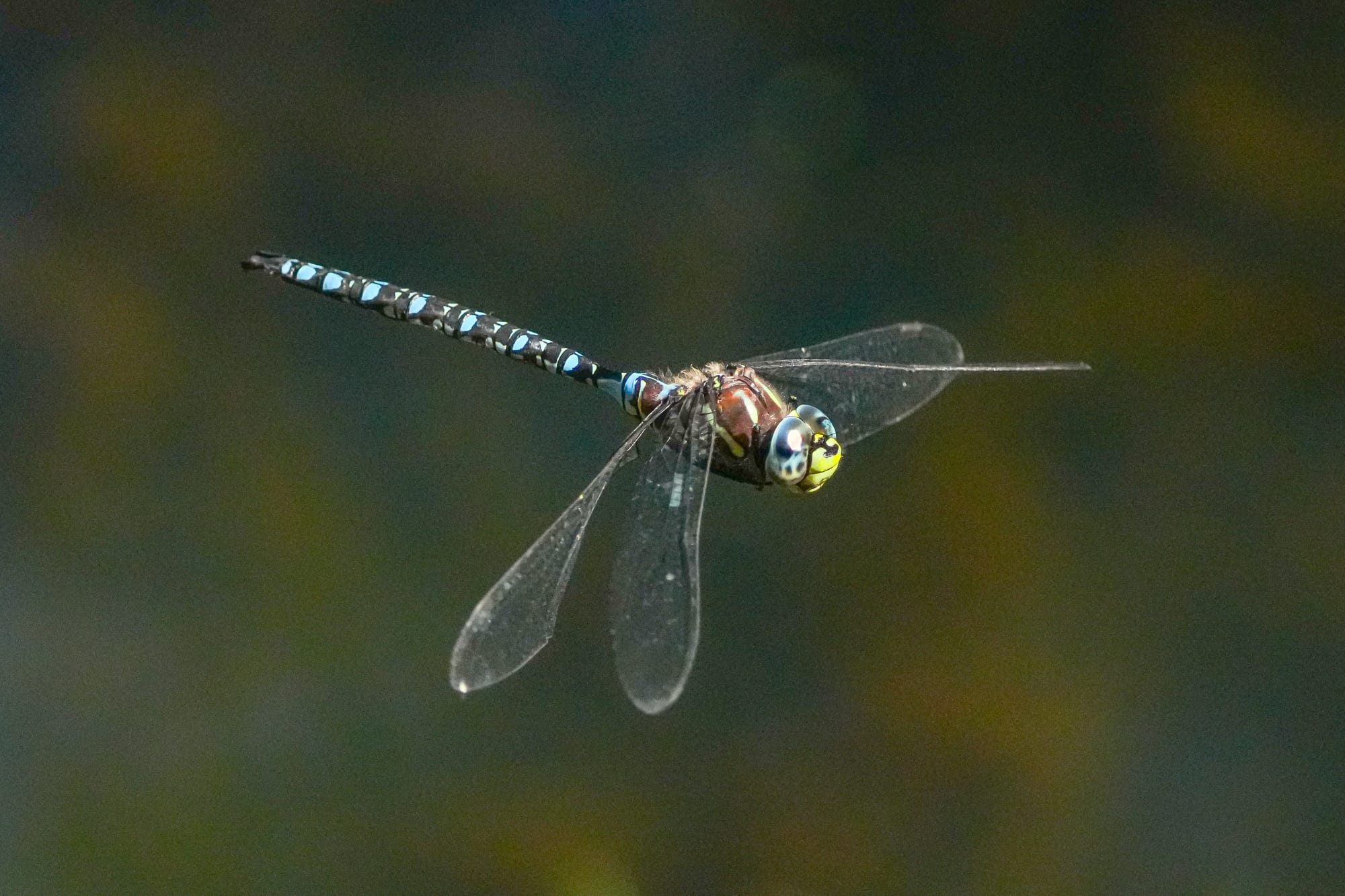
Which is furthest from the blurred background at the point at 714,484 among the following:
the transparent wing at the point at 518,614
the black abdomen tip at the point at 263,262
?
the transparent wing at the point at 518,614

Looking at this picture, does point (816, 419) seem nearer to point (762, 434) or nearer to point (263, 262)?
point (762, 434)

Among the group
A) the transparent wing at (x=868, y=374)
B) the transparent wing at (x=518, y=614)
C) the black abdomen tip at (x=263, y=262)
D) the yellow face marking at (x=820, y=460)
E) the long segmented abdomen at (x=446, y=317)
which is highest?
the black abdomen tip at (x=263, y=262)

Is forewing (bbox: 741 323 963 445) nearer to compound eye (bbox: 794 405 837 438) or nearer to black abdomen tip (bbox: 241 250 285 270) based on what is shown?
compound eye (bbox: 794 405 837 438)

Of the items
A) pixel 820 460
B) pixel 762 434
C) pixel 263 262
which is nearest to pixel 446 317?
pixel 263 262

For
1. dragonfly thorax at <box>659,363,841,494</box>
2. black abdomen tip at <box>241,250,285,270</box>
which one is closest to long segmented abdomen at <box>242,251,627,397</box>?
black abdomen tip at <box>241,250,285,270</box>

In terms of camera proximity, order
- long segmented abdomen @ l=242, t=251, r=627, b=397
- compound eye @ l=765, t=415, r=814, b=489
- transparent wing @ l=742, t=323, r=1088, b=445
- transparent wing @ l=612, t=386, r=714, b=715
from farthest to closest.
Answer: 1. long segmented abdomen @ l=242, t=251, r=627, b=397
2. transparent wing @ l=742, t=323, r=1088, b=445
3. compound eye @ l=765, t=415, r=814, b=489
4. transparent wing @ l=612, t=386, r=714, b=715

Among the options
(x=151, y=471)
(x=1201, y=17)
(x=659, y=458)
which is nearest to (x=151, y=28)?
(x=151, y=471)

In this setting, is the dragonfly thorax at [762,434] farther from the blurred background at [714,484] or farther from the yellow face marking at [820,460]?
the blurred background at [714,484]
